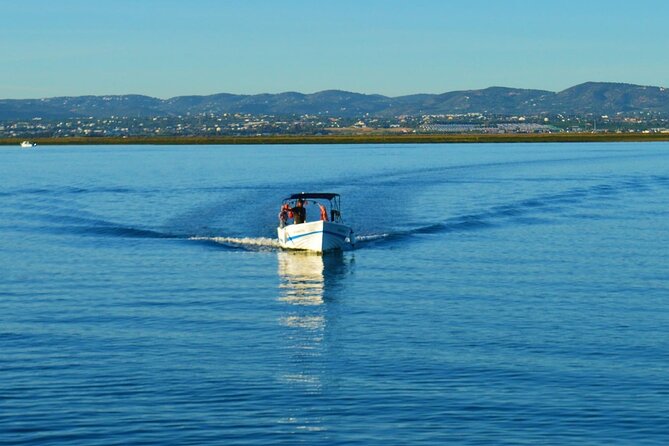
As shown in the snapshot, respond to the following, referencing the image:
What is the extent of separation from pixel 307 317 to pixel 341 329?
2983 millimetres

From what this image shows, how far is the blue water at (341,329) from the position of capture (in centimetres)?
2686

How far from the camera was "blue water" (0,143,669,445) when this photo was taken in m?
26.9

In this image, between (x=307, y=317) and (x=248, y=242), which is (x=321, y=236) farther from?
(x=307, y=317)

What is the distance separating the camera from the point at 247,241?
217 ft

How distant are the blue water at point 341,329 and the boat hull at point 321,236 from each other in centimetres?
105

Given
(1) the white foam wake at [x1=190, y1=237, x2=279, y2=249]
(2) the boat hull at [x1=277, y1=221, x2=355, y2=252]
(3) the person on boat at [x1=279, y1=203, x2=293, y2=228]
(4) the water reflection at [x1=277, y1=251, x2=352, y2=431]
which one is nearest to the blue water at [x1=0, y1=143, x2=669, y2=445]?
(4) the water reflection at [x1=277, y1=251, x2=352, y2=431]

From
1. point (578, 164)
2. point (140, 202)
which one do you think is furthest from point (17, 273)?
point (578, 164)

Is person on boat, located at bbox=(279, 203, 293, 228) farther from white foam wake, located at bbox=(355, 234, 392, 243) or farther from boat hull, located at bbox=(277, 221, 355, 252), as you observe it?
→ white foam wake, located at bbox=(355, 234, 392, 243)

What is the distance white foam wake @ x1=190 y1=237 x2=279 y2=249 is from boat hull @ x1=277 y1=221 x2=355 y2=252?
3.20 metres

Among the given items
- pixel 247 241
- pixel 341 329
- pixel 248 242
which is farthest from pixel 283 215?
pixel 341 329

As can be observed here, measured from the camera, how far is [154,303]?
4341 cm

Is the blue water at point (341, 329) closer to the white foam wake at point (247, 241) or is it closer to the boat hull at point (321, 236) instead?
the white foam wake at point (247, 241)

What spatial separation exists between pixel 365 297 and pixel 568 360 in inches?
541

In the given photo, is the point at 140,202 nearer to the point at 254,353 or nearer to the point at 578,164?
the point at 254,353
